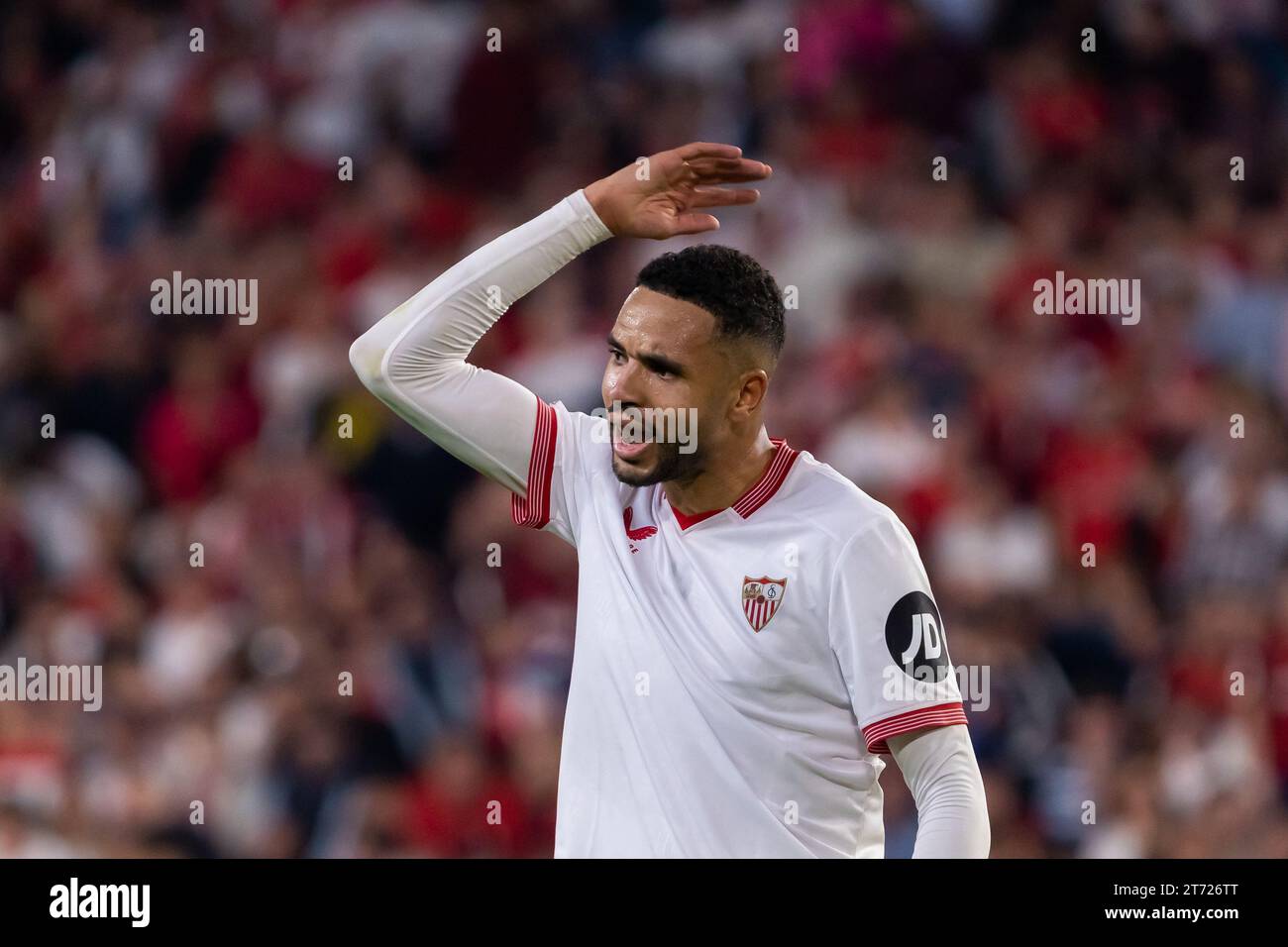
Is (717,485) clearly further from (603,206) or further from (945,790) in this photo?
(945,790)

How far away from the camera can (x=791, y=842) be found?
3189mm

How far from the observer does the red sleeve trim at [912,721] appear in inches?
123

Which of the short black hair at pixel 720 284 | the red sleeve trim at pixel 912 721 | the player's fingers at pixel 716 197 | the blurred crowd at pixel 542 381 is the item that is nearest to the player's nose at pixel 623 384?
the short black hair at pixel 720 284

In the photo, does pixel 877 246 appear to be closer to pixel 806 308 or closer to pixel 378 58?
pixel 806 308

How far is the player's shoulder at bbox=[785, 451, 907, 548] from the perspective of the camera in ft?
10.6

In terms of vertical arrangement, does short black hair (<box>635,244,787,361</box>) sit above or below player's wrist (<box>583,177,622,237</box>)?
below

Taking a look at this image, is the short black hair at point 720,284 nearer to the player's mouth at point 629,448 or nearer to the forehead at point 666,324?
the forehead at point 666,324

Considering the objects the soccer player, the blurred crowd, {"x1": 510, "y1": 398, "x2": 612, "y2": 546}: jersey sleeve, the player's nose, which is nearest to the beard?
the soccer player

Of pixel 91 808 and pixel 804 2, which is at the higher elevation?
pixel 804 2

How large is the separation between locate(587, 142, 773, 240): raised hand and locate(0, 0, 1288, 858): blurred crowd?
9.01ft

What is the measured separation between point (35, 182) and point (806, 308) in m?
3.51

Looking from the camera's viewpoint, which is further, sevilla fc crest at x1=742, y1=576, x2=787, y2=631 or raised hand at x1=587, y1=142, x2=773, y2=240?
raised hand at x1=587, y1=142, x2=773, y2=240

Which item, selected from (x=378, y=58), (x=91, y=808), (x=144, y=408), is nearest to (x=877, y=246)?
(x=378, y=58)

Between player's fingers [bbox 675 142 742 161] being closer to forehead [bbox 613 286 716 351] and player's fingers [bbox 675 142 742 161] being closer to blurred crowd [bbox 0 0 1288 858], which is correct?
forehead [bbox 613 286 716 351]
